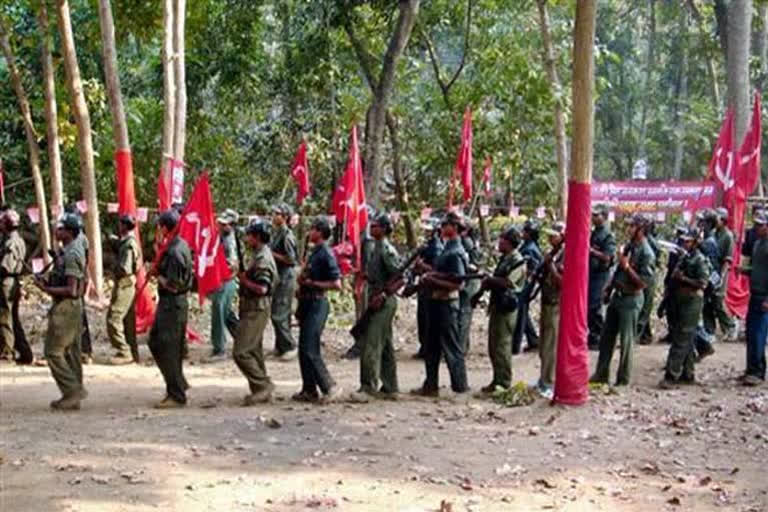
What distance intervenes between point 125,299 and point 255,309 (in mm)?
3035

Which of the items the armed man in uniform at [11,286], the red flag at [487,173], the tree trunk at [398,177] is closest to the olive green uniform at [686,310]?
the armed man in uniform at [11,286]

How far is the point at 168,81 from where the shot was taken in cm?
1398

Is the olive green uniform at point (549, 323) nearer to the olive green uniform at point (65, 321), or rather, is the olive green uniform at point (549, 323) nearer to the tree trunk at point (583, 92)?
the tree trunk at point (583, 92)

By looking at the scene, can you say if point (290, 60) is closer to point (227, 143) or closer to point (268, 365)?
point (227, 143)

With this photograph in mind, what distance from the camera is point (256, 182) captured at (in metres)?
21.6

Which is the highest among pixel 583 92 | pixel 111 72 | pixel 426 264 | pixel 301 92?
pixel 301 92

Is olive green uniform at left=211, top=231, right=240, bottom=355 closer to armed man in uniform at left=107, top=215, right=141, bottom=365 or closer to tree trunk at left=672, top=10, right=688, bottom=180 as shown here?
armed man in uniform at left=107, top=215, right=141, bottom=365

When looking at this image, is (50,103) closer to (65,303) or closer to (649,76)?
(65,303)

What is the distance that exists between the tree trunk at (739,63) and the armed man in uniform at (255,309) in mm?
11494

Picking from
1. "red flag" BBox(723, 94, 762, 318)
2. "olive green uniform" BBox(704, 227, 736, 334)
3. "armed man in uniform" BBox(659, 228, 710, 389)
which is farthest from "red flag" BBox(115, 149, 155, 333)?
"red flag" BBox(723, 94, 762, 318)

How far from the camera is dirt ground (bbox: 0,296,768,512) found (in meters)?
6.64

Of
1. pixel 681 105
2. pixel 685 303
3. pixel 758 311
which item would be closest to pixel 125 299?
pixel 685 303

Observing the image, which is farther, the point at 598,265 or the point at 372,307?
the point at 598,265

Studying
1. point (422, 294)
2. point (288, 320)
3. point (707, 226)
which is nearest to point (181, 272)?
point (422, 294)
